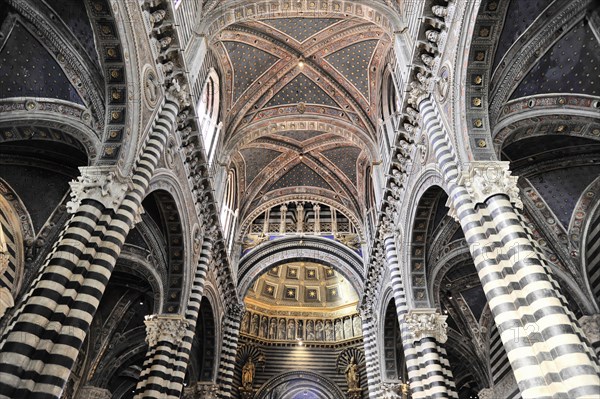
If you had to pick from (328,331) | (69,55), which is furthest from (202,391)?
(328,331)

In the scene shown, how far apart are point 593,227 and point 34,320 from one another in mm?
14883

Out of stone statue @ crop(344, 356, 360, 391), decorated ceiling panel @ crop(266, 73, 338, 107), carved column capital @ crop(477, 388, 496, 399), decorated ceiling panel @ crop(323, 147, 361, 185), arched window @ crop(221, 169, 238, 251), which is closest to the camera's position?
carved column capital @ crop(477, 388, 496, 399)

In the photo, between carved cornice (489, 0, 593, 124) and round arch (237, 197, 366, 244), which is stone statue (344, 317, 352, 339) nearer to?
round arch (237, 197, 366, 244)

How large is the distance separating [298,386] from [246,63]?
68.6ft

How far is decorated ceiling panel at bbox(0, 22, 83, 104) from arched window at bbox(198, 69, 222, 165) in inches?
267

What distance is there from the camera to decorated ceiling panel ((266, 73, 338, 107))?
799 inches

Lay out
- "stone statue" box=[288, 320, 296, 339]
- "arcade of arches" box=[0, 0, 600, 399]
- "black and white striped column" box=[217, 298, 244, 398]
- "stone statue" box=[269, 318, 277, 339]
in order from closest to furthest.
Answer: "arcade of arches" box=[0, 0, 600, 399], "black and white striped column" box=[217, 298, 244, 398], "stone statue" box=[269, 318, 277, 339], "stone statue" box=[288, 320, 296, 339]

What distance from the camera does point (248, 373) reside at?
2686cm

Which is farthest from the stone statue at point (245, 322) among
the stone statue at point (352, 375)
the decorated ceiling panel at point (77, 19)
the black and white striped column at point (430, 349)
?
the decorated ceiling panel at point (77, 19)

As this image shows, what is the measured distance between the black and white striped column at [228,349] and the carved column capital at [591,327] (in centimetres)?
1378

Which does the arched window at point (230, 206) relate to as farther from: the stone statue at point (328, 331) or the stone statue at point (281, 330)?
the stone statue at point (328, 331)

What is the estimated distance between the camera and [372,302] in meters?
20.2

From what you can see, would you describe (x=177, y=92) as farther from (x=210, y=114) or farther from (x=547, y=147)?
(x=547, y=147)

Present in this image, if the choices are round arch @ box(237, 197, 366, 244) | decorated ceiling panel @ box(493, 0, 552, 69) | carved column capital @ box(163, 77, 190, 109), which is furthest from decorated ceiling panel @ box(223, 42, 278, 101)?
decorated ceiling panel @ box(493, 0, 552, 69)
